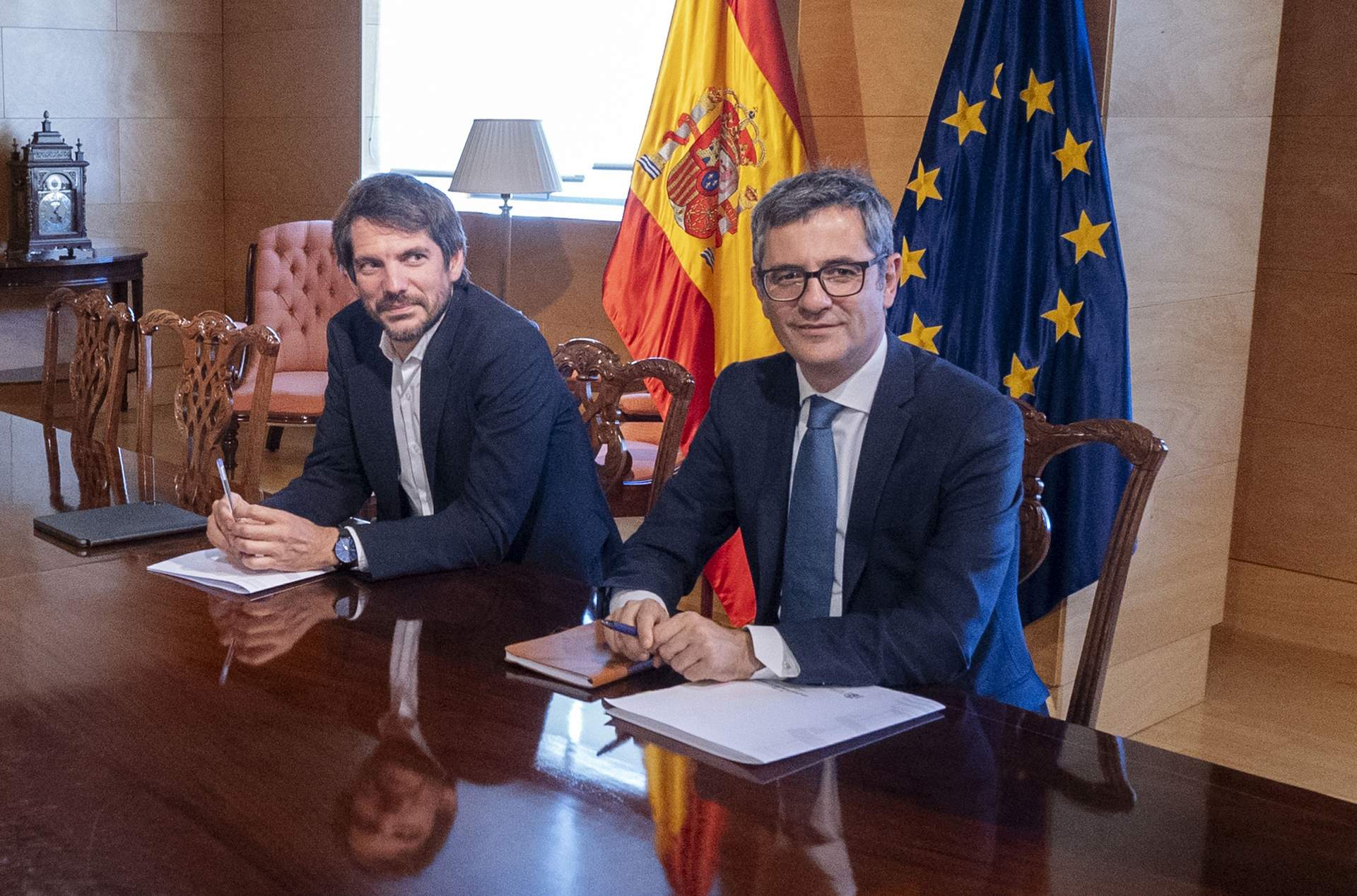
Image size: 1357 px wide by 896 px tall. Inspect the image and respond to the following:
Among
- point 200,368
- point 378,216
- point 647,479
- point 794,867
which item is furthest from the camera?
point 647,479

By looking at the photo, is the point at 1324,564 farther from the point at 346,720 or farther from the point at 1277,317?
the point at 346,720

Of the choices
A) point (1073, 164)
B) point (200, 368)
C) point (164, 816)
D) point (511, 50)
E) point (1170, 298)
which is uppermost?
point (511, 50)

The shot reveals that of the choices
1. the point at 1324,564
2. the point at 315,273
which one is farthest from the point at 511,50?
the point at 1324,564

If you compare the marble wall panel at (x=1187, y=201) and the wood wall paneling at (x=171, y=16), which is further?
the wood wall paneling at (x=171, y=16)

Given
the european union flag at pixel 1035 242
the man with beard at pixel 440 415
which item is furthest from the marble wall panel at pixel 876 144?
the man with beard at pixel 440 415

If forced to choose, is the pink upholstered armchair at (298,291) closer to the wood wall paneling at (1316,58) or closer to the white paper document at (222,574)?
the wood wall paneling at (1316,58)

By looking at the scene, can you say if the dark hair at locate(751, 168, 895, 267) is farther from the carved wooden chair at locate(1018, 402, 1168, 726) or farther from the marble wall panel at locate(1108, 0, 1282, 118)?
the marble wall panel at locate(1108, 0, 1282, 118)

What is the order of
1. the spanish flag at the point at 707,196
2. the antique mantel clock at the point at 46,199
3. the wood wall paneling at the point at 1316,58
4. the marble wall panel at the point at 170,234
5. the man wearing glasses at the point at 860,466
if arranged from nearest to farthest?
1. the man wearing glasses at the point at 860,466
2. the spanish flag at the point at 707,196
3. the wood wall paneling at the point at 1316,58
4. the antique mantel clock at the point at 46,199
5. the marble wall panel at the point at 170,234

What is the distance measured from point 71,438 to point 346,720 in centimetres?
197

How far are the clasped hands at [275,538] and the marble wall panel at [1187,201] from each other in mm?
2064

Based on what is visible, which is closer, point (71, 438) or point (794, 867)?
point (794, 867)

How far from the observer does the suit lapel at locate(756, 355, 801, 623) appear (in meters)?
2.00

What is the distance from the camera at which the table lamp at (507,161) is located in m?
5.41

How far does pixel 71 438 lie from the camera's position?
10.4 feet
